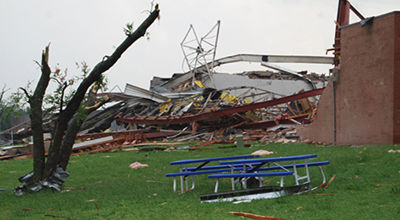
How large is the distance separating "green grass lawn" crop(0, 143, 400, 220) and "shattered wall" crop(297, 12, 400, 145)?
1545 mm

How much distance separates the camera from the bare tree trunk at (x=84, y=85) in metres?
9.26

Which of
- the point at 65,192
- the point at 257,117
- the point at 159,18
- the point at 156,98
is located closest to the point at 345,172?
the point at 159,18

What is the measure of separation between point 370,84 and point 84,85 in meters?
8.45

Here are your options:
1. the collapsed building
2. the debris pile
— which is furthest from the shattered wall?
the debris pile

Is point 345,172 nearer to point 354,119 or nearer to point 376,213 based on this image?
point 376,213

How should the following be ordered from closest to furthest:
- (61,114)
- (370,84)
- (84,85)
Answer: (84,85) → (61,114) → (370,84)

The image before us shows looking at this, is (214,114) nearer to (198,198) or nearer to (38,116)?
(38,116)

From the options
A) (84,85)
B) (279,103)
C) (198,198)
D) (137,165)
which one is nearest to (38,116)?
(84,85)

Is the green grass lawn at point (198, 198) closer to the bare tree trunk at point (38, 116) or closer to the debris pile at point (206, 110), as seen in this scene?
the bare tree trunk at point (38, 116)

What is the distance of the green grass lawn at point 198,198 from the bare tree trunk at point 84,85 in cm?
72

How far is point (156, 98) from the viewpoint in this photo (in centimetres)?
2988

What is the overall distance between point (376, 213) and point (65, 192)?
589 cm

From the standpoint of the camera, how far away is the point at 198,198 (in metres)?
7.70

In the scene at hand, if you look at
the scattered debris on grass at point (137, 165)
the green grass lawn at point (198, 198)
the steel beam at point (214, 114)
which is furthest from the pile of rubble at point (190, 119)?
the green grass lawn at point (198, 198)
